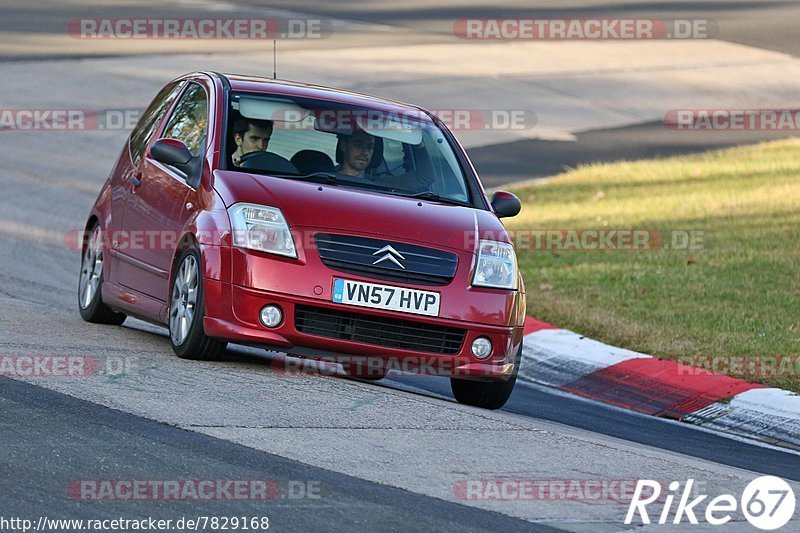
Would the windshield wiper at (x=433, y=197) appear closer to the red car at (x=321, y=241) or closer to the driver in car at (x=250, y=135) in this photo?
the red car at (x=321, y=241)

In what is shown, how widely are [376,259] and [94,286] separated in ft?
8.87

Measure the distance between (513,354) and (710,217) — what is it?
804 cm

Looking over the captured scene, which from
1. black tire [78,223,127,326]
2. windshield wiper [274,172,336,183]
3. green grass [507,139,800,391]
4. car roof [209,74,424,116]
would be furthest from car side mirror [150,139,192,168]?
green grass [507,139,800,391]

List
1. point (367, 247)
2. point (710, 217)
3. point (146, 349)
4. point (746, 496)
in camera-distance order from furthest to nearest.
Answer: point (710, 217) < point (146, 349) < point (367, 247) < point (746, 496)

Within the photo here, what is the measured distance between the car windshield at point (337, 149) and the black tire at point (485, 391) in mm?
1021

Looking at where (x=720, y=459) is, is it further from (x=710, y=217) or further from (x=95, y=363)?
(x=710, y=217)

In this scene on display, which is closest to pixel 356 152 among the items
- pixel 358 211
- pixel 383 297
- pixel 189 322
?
pixel 358 211

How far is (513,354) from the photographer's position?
8820mm

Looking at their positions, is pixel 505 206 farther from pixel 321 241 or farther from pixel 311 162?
pixel 321 241

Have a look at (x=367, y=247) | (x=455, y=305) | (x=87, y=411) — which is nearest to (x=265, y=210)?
(x=367, y=247)

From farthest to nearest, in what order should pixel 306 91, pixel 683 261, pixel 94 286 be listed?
pixel 683 261 → pixel 94 286 → pixel 306 91

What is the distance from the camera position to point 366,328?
836 centimetres

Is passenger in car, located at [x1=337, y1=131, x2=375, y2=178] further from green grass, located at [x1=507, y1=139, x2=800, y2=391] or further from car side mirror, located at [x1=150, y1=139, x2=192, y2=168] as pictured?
green grass, located at [x1=507, y1=139, x2=800, y2=391]

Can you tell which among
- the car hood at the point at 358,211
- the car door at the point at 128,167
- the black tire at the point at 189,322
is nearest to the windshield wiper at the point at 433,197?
the car hood at the point at 358,211
